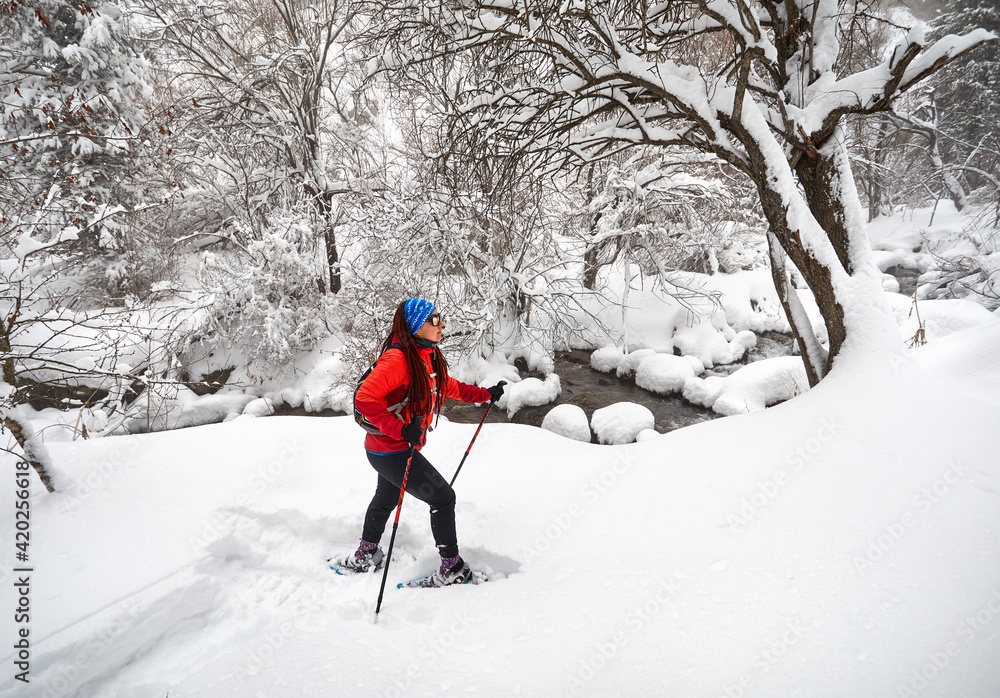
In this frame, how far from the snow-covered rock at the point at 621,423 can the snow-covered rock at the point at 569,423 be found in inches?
7.7

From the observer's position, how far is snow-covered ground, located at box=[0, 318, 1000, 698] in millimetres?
1859

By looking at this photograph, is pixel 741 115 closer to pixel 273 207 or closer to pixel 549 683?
pixel 549 683

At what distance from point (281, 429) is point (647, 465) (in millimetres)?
3275

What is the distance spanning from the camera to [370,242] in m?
9.12

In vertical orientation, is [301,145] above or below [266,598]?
above

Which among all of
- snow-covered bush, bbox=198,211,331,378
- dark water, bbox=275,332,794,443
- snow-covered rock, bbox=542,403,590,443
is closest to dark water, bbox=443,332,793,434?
dark water, bbox=275,332,794,443

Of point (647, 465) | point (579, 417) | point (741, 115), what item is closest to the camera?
point (647, 465)

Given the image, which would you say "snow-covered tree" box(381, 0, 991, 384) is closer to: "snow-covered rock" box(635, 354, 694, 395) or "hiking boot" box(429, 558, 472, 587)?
"hiking boot" box(429, 558, 472, 587)

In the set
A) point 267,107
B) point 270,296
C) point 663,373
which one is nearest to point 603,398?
point 663,373

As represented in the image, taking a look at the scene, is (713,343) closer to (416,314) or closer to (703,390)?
(703,390)

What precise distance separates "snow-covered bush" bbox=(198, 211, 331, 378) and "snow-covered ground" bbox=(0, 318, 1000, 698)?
251 inches

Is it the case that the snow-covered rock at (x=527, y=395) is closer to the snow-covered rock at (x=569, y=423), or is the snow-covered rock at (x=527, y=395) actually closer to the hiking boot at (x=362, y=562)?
the snow-covered rock at (x=569, y=423)

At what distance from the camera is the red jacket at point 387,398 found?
8.30 feet

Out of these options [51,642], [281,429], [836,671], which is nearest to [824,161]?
[836,671]
